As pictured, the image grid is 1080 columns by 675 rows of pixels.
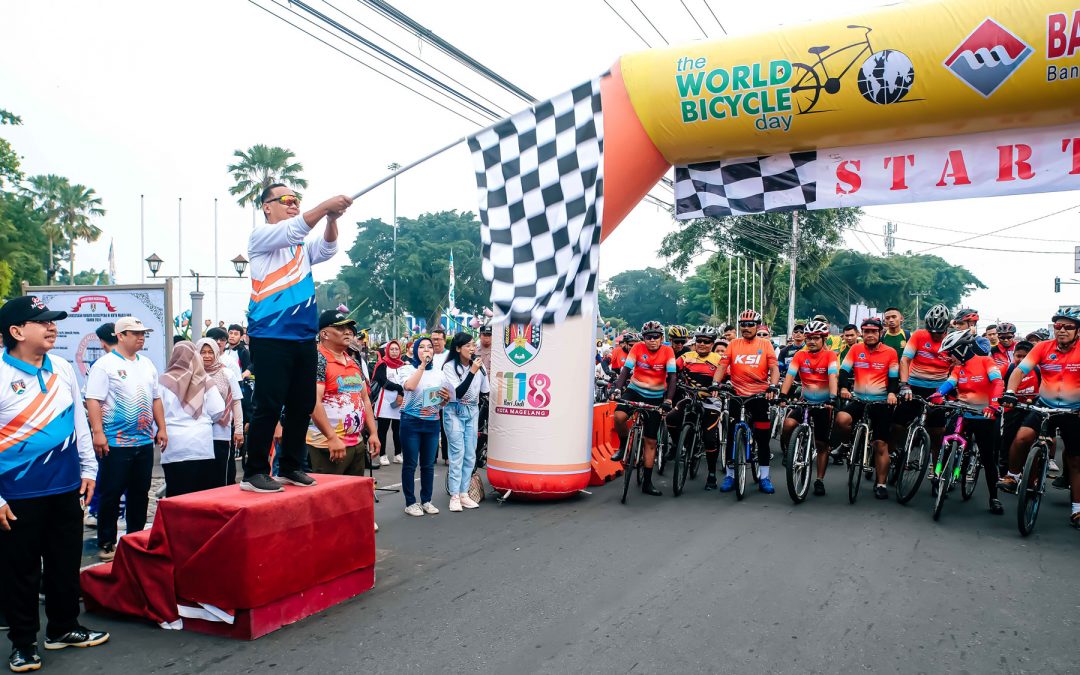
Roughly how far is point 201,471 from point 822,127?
20.5ft

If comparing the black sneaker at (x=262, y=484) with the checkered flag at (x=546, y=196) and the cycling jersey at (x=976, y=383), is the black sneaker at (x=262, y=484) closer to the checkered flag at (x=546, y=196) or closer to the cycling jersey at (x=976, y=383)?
the checkered flag at (x=546, y=196)

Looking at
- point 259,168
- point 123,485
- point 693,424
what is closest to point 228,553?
point 123,485

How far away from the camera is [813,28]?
707cm

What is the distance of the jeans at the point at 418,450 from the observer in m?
7.86

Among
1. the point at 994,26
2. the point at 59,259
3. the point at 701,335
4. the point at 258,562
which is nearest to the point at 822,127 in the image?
the point at 994,26

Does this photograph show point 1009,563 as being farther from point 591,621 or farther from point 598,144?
point 598,144

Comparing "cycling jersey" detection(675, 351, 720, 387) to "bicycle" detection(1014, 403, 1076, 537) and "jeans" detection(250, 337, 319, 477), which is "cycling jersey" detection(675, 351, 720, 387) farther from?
"jeans" detection(250, 337, 319, 477)

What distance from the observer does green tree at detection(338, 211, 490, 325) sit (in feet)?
189

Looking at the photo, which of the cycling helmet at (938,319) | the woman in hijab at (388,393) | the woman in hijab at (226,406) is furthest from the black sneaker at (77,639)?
the cycling helmet at (938,319)

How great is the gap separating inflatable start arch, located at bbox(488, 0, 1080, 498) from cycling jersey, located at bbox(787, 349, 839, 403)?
201 cm

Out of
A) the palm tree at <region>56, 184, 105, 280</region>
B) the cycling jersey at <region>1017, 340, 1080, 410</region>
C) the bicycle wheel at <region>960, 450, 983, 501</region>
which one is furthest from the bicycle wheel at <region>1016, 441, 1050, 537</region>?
the palm tree at <region>56, 184, 105, 280</region>

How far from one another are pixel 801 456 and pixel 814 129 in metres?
3.47

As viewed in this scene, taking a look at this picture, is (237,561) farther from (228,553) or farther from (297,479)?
(297,479)

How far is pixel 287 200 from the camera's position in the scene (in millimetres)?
4723
